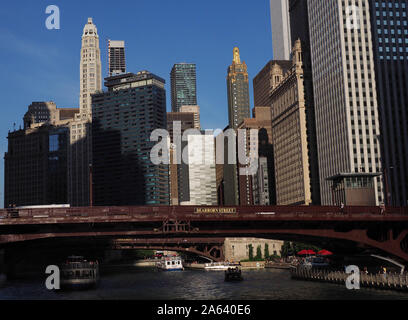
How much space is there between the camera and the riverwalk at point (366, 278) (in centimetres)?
8006

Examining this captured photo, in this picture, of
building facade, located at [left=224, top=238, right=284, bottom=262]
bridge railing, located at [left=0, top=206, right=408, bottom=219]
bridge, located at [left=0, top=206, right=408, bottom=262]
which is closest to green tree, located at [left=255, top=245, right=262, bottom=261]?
building facade, located at [left=224, top=238, right=284, bottom=262]

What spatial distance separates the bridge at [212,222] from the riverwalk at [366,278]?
455cm

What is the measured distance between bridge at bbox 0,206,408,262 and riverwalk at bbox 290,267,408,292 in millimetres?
4547

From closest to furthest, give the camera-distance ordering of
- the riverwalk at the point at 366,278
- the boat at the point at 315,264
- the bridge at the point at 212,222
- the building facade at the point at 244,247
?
the bridge at the point at 212,222, the riverwalk at the point at 366,278, the boat at the point at 315,264, the building facade at the point at 244,247

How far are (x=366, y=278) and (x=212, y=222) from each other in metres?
25.0

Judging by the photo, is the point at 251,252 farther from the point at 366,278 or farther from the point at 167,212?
the point at 167,212

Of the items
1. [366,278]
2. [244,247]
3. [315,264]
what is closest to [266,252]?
[244,247]

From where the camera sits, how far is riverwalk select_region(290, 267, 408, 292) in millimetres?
80062

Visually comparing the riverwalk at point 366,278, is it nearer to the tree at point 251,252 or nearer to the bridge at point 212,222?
the bridge at point 212,222

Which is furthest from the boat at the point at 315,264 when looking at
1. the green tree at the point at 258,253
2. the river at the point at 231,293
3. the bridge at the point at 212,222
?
the green tree at the point at 258,253

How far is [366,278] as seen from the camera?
287ft

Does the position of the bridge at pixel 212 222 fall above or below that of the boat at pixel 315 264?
above

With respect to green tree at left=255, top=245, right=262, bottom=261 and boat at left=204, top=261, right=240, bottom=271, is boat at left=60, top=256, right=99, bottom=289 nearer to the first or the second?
boat at left=204, top=261, right=240, bottom=271
